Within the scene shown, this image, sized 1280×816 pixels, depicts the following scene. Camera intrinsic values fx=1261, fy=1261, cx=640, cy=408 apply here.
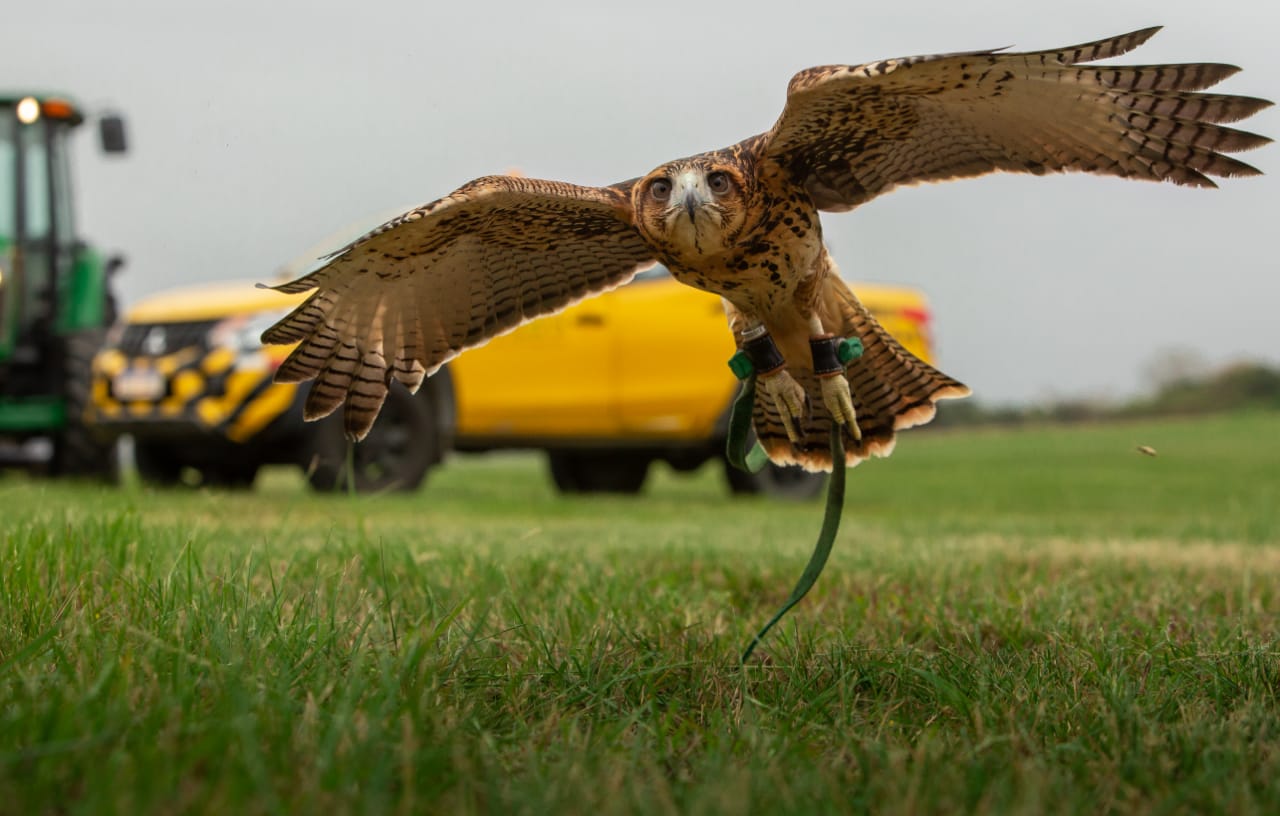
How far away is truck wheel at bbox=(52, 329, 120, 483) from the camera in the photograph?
10.1 m

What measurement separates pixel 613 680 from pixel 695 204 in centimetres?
92

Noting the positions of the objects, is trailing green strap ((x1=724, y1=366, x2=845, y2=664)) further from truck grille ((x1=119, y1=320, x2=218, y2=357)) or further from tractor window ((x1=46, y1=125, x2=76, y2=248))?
tractor window ((x1=46, y1=125, x2=76, y2=248))

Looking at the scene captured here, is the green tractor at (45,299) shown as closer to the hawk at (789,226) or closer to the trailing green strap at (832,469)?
the hawk at (789,226)

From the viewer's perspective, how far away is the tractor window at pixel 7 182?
10.5 metres

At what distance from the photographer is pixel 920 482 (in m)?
13.7

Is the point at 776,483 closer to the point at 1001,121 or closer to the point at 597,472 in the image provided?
the point at 597,472

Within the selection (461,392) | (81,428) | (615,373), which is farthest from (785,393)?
(81,428)

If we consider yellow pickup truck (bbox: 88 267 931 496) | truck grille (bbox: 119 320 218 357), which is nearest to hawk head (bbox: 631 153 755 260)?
yellow pickup truck (bbox: 88 267 931 496)

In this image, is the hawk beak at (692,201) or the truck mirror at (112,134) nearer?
the hawk beak at (692,201)

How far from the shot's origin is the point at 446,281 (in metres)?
3.00

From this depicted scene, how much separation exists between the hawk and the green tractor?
7.99m

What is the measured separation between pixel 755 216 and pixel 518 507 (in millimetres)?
5945

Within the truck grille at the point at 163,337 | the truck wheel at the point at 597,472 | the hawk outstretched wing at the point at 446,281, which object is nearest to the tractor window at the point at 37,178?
the truck grille at the point at 163,337

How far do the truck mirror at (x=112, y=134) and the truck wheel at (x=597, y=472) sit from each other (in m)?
4.73
